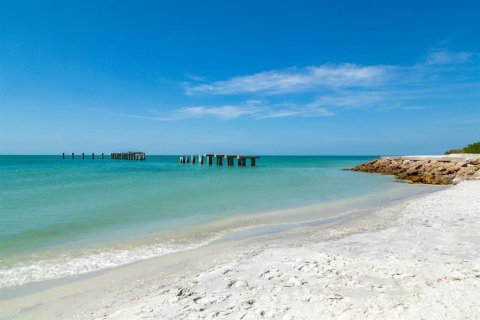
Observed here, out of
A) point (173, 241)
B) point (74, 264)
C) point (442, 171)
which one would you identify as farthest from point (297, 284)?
point (442, 171)

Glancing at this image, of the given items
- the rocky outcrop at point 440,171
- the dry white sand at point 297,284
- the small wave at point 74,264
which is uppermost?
the rocky outcrop at point 440,171

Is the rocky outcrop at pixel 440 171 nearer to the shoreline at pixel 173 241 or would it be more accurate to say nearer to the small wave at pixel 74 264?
the shoreline at pixel 173 241

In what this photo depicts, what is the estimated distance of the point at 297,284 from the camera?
445cm

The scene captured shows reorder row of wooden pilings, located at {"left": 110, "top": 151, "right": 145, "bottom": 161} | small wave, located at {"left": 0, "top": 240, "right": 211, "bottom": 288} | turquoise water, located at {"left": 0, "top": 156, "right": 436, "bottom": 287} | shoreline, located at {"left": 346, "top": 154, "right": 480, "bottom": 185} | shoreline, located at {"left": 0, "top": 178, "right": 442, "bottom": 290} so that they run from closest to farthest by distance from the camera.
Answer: small wave, located at {"left": 0, "top": 240, "right": 211, "bottom": 288} → shoreline, located at {"left": 0, "top": 178, "right": 442, "bottom": 290} → turquoise water, located at {"left": 0, "top": 156, "right": 436, "bottom": 287} → shoreline, located at {"left": 346, "top": 154, "right": 480, "bottom": 185} → row of wooden pilings, located at {"left": 110, "top": 151, "right": 145, "bottom": 161}

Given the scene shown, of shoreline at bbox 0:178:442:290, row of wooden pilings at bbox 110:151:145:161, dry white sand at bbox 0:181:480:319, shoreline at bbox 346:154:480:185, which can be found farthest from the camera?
row of wooden pilings at bbox 110:151:145:161

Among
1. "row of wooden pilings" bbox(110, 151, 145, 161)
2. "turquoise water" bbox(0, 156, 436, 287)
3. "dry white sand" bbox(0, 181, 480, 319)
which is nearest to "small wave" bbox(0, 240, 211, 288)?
"turquoise water" bbox(0, 156, 436, 287)

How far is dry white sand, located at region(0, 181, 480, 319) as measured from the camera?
368 cm

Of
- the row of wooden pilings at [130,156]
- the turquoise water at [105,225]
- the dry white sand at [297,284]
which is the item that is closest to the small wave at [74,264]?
the turquoise water at [105,225]

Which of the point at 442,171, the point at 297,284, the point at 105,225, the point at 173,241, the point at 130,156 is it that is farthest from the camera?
the point at 130,156

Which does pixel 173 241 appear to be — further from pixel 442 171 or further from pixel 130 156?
pixel 130 156

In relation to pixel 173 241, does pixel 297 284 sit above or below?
above

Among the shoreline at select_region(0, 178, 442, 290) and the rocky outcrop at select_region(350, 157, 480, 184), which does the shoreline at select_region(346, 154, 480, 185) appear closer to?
the rocky outcrop at select_region(350, 157, 480, 184)

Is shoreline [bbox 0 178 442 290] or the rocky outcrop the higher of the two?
the rocky outcrop

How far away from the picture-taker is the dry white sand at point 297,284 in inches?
145
